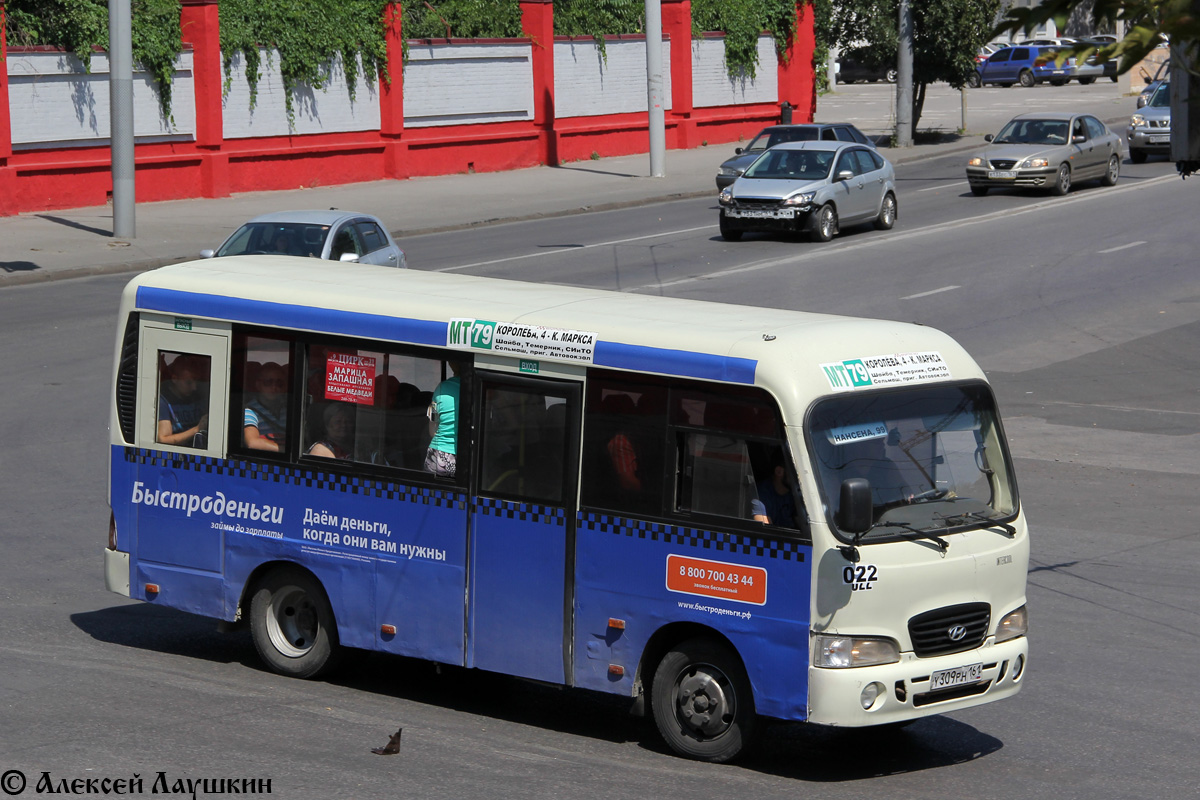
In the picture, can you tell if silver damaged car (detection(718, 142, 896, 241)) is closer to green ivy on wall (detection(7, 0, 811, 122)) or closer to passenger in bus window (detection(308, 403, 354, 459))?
green ivy on wall (detection(7, 0, 811, 122))

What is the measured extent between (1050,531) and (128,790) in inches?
316

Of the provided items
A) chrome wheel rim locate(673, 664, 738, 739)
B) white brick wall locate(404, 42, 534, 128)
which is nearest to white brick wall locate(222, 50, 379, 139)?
white brick wall locate(404, 42, 534, 128)

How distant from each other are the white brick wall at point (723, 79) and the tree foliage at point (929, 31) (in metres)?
4.11

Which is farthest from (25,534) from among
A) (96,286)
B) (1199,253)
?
(1199,253)

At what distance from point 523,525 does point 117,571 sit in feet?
9.60

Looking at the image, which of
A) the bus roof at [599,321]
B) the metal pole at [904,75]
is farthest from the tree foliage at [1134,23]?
the metal pole at [904,75]

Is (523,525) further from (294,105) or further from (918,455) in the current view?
(294,105)

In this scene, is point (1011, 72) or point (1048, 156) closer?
point (1048, 156)

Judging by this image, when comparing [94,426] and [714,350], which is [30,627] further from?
[94,426]

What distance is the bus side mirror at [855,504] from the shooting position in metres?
7.16

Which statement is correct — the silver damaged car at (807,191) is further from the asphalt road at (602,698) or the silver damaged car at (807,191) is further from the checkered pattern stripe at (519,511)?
the checkered pattern stripe at (519,511)

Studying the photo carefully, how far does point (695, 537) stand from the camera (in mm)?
7707

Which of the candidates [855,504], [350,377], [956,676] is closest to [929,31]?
[350,377]

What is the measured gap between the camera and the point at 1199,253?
2753cm
